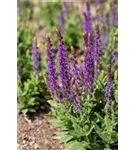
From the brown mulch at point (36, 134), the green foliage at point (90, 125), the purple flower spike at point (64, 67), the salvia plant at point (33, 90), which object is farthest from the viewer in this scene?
the salvia plant at point (33, 90)

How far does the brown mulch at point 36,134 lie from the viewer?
4.03 metres

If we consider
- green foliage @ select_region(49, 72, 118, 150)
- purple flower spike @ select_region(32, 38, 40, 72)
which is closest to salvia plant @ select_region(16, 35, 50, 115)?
purple flower spike @ select_region(32, 38, 40, 72)

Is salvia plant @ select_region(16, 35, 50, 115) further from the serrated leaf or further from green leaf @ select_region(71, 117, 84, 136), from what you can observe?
the serrated leaf

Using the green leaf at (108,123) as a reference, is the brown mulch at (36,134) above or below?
below

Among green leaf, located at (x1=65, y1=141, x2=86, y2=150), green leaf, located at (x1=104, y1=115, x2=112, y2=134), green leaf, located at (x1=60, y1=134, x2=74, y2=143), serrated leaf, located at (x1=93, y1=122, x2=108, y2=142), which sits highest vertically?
green leaf, located at (x1=104, y1=115, x2=112, y2=134)

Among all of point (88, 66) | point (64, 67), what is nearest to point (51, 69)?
point (64, 67)

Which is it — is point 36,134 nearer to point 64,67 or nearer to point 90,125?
point 90,125

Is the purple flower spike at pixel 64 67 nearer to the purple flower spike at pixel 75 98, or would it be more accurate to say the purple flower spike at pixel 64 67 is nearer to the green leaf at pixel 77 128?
the purple flower spike at pixel 75 98

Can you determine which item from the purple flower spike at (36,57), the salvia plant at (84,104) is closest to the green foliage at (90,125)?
the salvia plant at (84,104)

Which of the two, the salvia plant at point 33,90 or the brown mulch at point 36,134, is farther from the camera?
the salvia plant at point 33,90

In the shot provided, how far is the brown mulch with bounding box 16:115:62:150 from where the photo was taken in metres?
4.03

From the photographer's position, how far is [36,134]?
4262 millimetres
